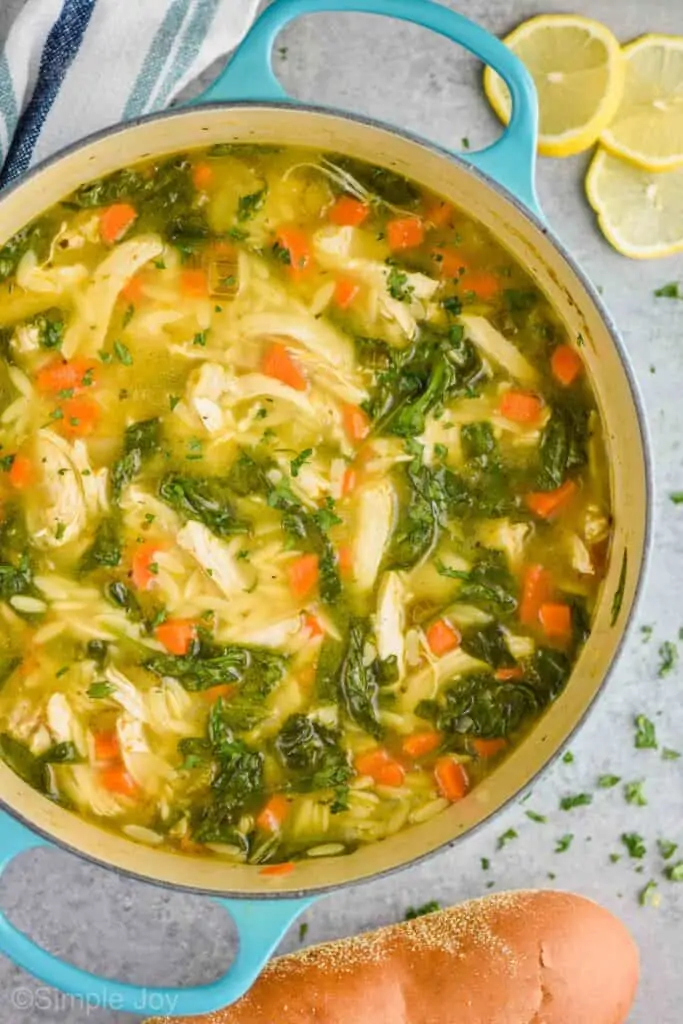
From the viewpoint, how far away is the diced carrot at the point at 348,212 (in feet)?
11.1

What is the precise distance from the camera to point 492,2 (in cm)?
379

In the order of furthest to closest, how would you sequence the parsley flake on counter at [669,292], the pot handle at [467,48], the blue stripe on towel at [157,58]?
the parsley flake on counter at [669,292], the blue stripe on towel at [157,58], the pot handle at [467,48]

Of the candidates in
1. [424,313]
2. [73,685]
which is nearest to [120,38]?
[424,313]

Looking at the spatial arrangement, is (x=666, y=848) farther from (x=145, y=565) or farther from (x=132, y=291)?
(x=132, y=291)

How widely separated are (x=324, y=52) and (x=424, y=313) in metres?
0.99

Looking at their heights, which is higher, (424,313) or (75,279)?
(424,313)

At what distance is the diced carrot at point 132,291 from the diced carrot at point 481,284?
0.89 meters

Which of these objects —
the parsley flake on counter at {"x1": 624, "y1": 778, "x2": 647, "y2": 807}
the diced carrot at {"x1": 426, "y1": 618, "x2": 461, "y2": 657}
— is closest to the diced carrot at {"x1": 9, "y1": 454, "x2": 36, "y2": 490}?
the diced carrot at {"x1": 426, "y1": 618, "x2": 461, "y2": 657}

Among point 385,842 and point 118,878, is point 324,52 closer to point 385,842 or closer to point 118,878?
point 385,842

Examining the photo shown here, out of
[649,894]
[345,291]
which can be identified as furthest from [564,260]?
[649,894]

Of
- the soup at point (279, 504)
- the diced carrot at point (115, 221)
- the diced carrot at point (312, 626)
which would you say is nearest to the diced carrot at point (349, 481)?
the soup at point (279, 504)

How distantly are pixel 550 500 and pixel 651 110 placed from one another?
126 cm

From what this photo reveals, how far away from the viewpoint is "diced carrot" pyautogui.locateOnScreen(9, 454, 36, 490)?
11.2ft

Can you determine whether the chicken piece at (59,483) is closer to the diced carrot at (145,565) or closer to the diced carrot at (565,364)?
the diced carrot at (145,565)
